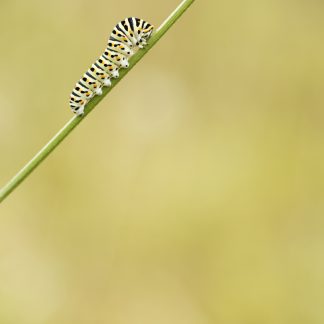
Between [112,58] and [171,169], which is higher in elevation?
[171,169]

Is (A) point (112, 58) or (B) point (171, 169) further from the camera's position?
(B) point (171, 169)

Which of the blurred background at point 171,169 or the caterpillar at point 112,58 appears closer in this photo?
the caterpillar at point 112,58

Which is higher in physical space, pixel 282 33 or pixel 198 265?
pixel 282 33

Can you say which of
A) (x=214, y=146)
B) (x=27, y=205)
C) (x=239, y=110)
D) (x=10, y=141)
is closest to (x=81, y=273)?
(x=27, y=205)

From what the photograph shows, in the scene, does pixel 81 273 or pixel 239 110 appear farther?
pixel 239 110

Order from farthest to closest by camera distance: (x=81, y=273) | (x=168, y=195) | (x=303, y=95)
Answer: (x=303, y=95) < (x=168, y=195) < (x=81, y=273)

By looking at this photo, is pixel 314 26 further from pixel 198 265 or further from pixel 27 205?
pixel 27 205
